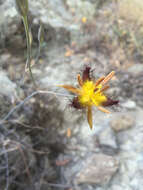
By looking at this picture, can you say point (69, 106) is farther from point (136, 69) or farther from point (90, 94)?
point (136, 69)

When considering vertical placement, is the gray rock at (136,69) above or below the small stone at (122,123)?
above

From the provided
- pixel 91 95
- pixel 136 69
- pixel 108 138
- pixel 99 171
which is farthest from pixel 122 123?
pixel 91 95

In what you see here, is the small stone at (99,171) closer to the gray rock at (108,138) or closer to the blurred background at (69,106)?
the blurred background at (69,106)

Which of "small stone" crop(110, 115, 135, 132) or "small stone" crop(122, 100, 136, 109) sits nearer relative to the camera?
"small stone" crop(110, 115, 135, 132)

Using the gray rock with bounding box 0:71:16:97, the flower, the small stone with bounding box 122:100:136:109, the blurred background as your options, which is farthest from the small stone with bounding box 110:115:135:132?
the gray rock with bounding box 0:71:16:97

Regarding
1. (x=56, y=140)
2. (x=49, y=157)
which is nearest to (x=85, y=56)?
(x=56, y=140)

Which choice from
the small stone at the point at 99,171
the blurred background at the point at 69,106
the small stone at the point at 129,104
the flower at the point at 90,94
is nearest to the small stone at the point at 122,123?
the blurred background at the point at 69,106

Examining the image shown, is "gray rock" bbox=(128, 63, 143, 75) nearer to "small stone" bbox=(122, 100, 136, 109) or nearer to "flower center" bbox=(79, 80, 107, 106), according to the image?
"small stone" bbox=(122, 100, 136, 109)
